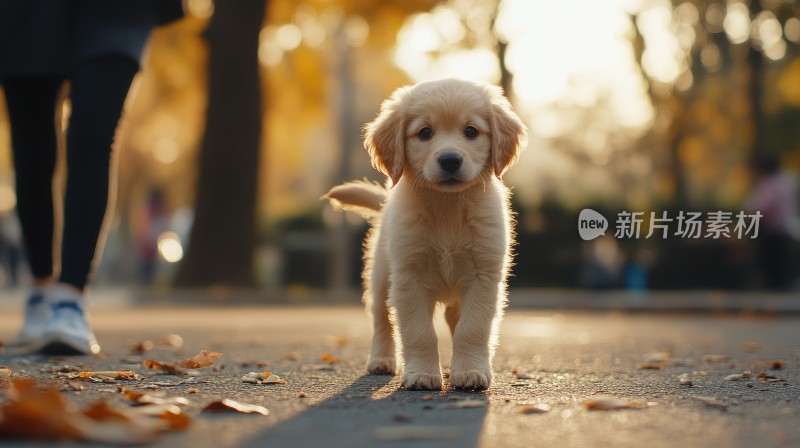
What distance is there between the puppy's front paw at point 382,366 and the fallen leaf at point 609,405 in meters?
1.51

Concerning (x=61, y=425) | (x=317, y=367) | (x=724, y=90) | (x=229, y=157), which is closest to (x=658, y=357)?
(x=317, y=367)

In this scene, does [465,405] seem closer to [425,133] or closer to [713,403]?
[713,403]

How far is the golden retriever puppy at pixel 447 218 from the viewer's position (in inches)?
174

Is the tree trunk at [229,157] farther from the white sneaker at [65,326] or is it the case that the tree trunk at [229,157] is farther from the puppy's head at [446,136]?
the puppy's head at [446,136]

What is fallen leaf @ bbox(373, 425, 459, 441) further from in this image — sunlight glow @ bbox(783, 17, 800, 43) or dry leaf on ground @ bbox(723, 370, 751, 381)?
sunlight glow @ bbox(783, 17, 800, 43)

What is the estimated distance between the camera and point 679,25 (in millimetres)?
27797

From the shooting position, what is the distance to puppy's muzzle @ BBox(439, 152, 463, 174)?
14.8 feet

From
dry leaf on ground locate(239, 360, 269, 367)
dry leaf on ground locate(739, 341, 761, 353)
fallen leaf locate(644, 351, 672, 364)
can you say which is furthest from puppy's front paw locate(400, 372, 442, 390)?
dry leaf on ground locate(739, 341, 761, 353)

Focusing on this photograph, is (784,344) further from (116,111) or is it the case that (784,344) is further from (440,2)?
(440,2)

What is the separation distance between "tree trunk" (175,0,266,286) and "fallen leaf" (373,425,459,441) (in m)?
13.6

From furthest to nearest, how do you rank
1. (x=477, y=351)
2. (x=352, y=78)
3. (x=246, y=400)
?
(x=352, y=78), (x=477, y=351), (x=246, y=400)

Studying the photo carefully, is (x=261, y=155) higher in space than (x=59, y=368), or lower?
higher

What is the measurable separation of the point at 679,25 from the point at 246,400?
25.8 metres

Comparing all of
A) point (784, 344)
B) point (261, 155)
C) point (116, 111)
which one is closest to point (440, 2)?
point (261, 155)
